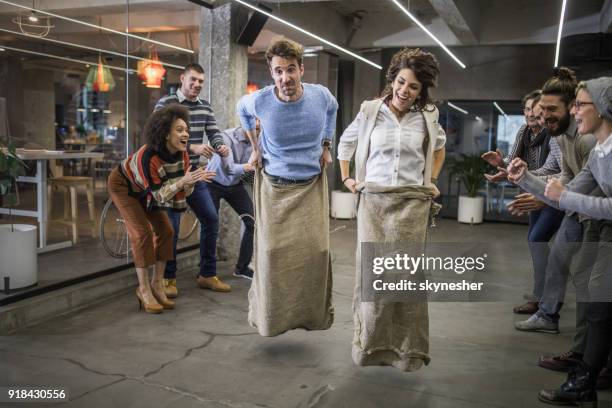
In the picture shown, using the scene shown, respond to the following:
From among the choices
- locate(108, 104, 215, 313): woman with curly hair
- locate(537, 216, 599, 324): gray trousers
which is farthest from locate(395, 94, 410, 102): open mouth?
locate(108, 104, 215, 313): woman with curly hair

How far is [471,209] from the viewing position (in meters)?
9.33

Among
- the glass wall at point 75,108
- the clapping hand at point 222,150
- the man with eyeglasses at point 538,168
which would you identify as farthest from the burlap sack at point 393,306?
the glass wall at point 75,108

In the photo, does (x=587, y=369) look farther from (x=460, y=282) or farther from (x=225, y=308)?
(x=225, y=308)

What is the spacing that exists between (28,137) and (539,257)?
3726 millimetres

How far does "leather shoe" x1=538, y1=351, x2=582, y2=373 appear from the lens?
3190 mm

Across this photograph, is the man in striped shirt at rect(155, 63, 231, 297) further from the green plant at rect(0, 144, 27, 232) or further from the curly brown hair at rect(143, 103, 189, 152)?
the green plant at rect(0, 144, 27, 232)

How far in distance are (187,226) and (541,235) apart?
363cm

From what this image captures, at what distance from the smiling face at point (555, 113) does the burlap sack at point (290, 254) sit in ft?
4.39

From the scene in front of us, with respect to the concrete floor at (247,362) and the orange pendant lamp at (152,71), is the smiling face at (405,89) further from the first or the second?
the orange pendant lamp at (152,71)

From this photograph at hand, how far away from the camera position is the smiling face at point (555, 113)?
10.9ft

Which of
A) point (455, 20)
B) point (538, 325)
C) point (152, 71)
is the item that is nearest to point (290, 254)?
point (538, 325)

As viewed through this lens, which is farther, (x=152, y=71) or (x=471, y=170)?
(x=471, y=170)

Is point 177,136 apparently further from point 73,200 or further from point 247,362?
point 73,200

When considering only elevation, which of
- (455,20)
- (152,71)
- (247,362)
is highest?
(455,20)
